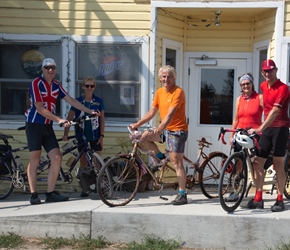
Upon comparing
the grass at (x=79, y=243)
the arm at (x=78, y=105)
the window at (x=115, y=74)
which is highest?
the window at (x=115, y=74)

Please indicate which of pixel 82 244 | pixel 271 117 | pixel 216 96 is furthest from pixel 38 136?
pixel 216 96

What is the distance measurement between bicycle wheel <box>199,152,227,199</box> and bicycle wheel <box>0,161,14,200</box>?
2688 millimetres

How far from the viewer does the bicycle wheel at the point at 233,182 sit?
5898 mm

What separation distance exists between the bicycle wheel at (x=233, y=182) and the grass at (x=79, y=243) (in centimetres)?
78

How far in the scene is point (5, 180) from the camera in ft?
23.4

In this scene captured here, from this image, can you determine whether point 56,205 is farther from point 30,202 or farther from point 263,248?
point 263,248

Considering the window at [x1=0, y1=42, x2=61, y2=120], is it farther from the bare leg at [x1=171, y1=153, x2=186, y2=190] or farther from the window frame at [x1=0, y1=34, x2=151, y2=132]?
the bare leg at [x1=171, y1=153, x2=186, y2=190]

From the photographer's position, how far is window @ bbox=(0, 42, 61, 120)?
798 centimetres

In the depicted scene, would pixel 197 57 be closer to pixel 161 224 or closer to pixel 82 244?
pixel 161 224

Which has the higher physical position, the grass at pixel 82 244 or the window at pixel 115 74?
the window at pixel 115 74

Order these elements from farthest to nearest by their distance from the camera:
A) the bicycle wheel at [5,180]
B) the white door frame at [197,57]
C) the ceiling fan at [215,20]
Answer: the white door frame at [197,57], the ceiling fan at [215,20], the bicycle wheel at [5,180]

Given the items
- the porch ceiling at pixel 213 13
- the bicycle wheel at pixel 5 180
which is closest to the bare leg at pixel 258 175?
the porch ceiling at pixel 213 13

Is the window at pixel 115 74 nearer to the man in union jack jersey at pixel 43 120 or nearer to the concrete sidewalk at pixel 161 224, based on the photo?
the man in union jack jersey at pixel 43 120

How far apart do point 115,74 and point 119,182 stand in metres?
2.26
